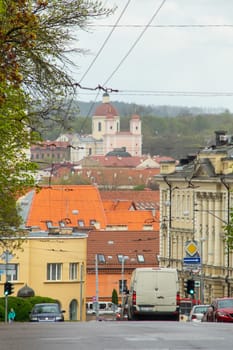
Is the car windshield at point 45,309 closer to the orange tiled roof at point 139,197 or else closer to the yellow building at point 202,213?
the yellow building at point 202,213

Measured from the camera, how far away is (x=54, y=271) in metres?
85.0

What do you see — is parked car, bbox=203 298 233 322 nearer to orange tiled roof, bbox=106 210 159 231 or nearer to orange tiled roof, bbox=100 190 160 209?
orange tiled roof, bbox=106 210 159 231

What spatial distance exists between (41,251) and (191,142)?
89881 millimetres

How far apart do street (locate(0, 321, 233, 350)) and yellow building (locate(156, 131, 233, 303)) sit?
51381 mm

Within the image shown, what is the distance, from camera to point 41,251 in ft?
276

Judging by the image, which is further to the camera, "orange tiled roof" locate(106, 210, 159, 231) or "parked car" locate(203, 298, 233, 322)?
"orange tiled roof" locate(106, 210, 159, 231)

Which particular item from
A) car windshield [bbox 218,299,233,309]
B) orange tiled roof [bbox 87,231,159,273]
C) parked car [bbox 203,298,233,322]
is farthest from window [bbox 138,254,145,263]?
car windshield [bbox 218,299,233,309]

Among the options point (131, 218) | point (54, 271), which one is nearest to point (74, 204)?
point (131, 218)

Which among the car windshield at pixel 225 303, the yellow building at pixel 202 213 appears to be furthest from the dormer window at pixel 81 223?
the car windshield at pixel 225 303

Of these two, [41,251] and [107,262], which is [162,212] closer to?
[107,262]

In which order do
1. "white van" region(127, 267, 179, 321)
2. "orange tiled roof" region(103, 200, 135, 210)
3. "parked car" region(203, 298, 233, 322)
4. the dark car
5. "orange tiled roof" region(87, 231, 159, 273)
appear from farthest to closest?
"orange tiled roof" region(103, 200, 135, 210), "orange tiled roof" region(87, 231, 159, 273), the dark car, "white van" region(127, 267, 179, 321), "parked car" region(203, 298, 233, 322)

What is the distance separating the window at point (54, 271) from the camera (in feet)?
278

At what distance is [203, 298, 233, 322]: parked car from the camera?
35.5m

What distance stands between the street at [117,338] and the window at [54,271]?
5704 cm
